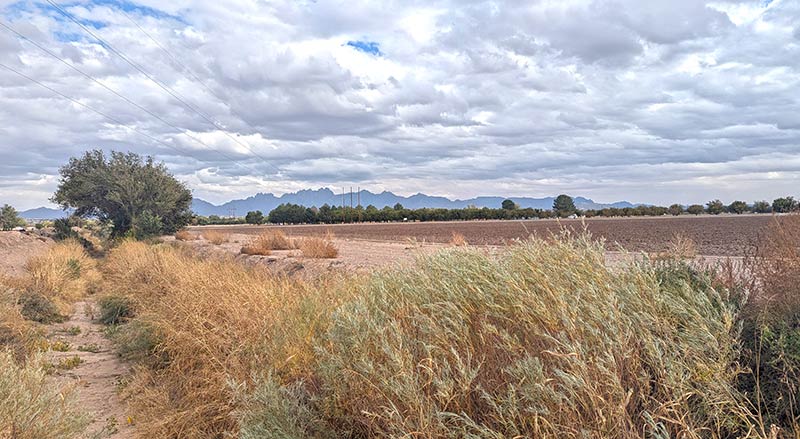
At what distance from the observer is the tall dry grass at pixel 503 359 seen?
339cm

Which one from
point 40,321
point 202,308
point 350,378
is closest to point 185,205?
point 40,321

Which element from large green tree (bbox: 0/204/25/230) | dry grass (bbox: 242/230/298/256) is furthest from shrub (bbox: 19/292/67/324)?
large green tree (bbox: 0/204/25/230)

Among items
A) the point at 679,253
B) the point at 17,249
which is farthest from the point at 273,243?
the point at 679,253

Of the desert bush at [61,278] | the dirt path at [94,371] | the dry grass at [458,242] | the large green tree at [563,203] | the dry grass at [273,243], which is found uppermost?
the large green tree at [563,203]

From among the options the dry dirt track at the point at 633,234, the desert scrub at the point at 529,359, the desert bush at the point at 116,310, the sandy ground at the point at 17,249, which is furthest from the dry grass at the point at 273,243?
the desert scrub at the point at 529,359

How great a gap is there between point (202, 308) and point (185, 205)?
43.0 metres

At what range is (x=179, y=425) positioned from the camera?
23.2 ft

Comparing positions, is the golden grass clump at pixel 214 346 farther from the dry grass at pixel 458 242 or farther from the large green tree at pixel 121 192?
the large green tree at pixel 121 192

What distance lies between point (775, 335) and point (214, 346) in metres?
7.12

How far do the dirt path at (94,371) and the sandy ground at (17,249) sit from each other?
31.1 feet

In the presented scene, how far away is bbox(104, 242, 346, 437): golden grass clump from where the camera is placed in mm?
6793

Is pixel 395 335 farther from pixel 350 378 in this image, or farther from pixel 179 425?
pixel 179 425

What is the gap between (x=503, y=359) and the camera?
4.07 m

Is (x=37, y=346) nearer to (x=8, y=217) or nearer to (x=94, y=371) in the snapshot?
(x=94, y=371)
